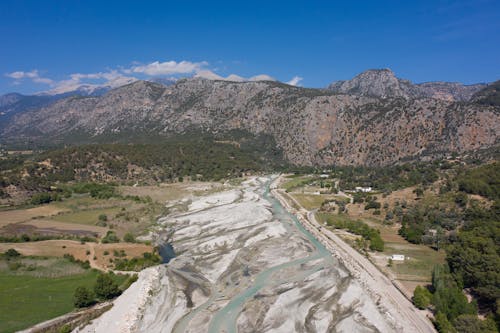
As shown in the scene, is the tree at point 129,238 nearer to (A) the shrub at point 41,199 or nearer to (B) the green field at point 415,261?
(B) the green field at point 415,261

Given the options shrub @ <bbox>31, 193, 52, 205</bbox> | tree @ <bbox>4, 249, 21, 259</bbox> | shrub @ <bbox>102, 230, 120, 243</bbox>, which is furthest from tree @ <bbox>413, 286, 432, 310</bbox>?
shrub @ <bbox>31, 193, 52, 205</bbox>

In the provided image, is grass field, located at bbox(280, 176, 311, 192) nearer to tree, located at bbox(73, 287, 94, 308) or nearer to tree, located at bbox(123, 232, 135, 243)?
tree, located at bbox(123, 232, 135, 243)

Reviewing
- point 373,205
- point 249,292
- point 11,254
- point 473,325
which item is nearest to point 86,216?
point 11,254

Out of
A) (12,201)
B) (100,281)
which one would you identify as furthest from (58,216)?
(100,281)

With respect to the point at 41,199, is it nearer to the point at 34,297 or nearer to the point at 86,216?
the point at 86,216

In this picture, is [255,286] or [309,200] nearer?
[255,286]

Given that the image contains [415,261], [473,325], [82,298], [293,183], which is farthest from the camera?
[293,183]
